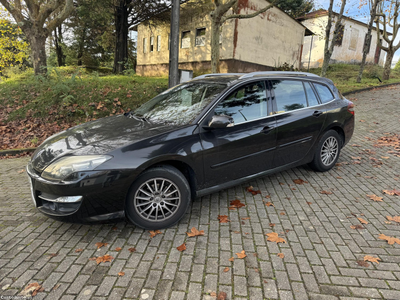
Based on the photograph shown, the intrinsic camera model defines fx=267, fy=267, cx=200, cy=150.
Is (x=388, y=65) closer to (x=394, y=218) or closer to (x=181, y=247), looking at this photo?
(x=394, y=218)

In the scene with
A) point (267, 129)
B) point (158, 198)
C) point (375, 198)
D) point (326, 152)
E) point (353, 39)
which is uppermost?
point (353, 39)

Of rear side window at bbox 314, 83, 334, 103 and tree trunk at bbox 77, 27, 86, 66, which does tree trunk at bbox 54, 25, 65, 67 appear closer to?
tree trunk at bbox 77, 27, 86, 66

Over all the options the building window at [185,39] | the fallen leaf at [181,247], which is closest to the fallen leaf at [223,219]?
the fallen leaf at [181,247]

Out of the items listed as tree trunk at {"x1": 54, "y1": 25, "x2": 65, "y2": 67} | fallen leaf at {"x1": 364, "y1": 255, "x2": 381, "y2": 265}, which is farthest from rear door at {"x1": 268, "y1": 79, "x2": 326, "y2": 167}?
tree trunk at {"x1": 54, "y1": 25, "x2": 65, "y2": 67}

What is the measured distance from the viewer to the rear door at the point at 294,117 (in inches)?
156

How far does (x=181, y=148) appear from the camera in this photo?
3.11 meters

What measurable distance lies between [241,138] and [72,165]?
2.04 meters

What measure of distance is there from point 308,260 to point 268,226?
664 millimetres

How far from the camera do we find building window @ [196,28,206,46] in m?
17.9

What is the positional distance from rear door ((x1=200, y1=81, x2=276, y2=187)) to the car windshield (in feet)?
0.77

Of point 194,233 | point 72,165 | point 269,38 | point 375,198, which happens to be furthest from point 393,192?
point 269,38

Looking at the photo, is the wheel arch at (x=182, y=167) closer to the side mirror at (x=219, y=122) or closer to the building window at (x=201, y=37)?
the side mirror at (x=219, y=122)

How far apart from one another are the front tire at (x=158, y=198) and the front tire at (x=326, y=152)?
2.65 m

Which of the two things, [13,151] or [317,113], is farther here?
[13,151]
